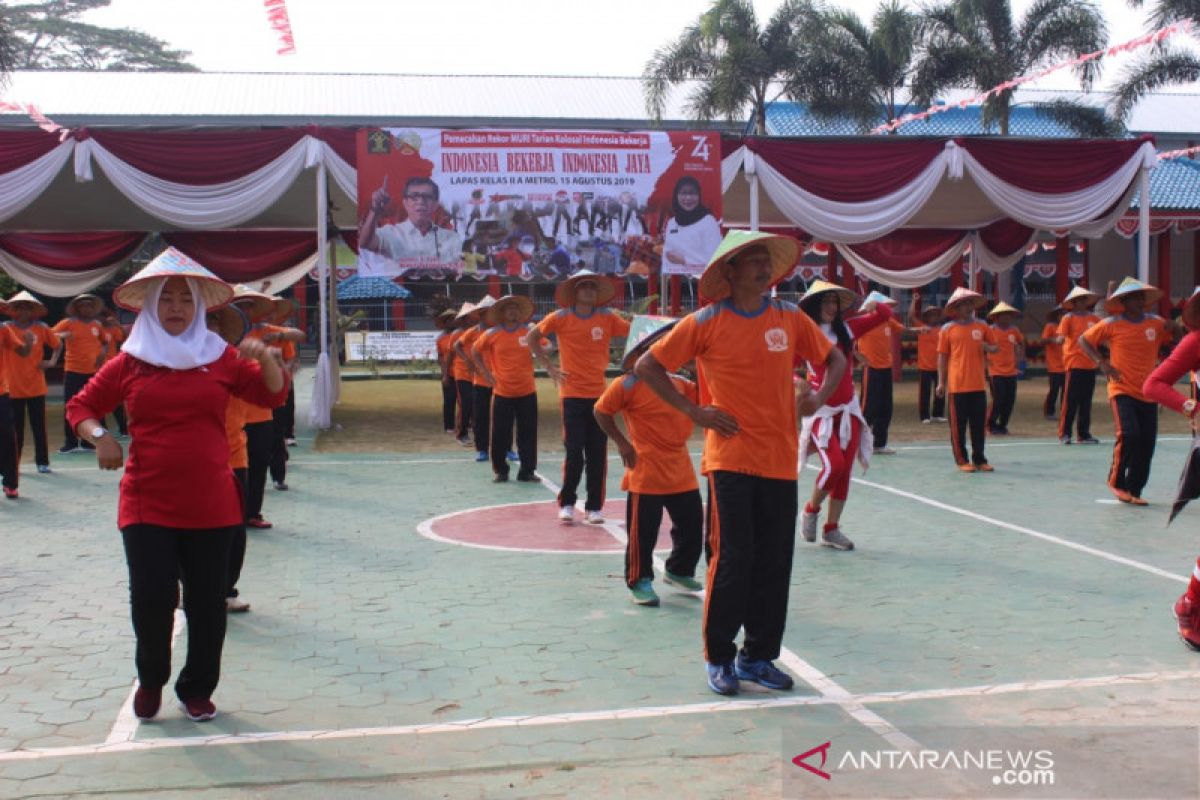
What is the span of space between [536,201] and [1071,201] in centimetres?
779

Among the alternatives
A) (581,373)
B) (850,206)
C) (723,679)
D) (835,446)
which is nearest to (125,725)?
(723,679)

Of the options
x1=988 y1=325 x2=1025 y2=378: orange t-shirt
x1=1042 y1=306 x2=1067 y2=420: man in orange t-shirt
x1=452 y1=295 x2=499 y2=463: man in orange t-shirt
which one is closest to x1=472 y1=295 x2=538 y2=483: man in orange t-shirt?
x1=452 y1=295 x2=499 y2=463: man in orange t-shirt

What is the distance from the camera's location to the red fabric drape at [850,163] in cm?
1641

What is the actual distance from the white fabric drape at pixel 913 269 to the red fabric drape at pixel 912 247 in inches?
2.6

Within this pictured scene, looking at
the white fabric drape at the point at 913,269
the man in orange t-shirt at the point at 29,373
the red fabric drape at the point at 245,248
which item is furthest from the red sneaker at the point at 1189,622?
the red fabric drape at the point at 245,248

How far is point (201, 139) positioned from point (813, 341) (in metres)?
12.3

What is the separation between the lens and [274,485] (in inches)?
460

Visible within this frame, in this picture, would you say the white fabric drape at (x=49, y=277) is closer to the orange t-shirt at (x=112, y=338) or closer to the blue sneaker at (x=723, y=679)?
the orange t-shirt at (x=112, y=338)

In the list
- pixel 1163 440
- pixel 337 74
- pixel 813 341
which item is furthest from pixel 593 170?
pixel 337 74

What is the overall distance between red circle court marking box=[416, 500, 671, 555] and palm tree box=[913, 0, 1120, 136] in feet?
73.1

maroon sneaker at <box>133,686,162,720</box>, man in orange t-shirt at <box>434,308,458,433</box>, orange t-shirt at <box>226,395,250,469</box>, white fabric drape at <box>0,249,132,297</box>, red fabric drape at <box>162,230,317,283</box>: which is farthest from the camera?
red fabric drape at <box>162,230,317,283</box>

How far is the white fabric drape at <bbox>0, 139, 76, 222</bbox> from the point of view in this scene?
49.1 feet

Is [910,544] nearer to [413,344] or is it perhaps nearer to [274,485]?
[274,485]

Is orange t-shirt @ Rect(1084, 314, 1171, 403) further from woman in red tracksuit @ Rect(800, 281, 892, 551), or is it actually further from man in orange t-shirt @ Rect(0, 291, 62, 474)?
man in orange t-shirt @ Rect(0, 291, 62, 474)
